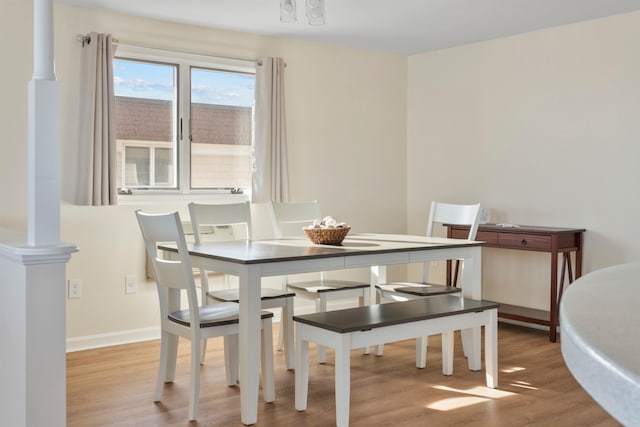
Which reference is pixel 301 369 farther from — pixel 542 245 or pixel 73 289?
pixel 542 245

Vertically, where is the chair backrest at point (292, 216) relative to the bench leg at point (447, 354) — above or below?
above

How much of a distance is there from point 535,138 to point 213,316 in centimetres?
311

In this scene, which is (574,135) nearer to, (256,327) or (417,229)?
(417,229)

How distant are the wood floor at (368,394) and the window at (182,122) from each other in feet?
4.26

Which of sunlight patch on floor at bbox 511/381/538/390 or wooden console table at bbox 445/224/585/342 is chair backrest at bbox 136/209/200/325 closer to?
sunlight patch on floor at bbox 511/381/538/390

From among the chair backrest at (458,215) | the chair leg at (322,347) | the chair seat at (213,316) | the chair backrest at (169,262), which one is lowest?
the chair leg at (322,347)

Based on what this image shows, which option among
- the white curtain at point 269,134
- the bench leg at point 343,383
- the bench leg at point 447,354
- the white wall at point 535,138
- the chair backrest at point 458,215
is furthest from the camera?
the white curtain at point 269,134

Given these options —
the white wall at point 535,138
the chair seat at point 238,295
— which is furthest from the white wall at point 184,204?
the chair seat at point 238,295

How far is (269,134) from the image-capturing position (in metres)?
5.21

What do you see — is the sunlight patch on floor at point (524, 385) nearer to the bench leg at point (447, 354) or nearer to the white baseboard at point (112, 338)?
the bench leg at point (447, 354)

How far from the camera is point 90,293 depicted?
14.7 feet

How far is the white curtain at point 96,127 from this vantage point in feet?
14.3

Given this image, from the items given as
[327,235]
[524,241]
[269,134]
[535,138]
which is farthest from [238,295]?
[535,138]

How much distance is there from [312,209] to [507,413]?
187 centimetres
